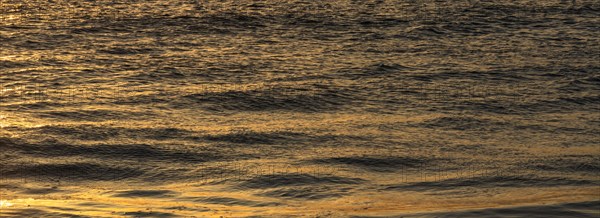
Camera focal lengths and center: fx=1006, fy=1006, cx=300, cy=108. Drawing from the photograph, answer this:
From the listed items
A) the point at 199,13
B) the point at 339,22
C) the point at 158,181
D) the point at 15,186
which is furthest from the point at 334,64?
the point at 15,186

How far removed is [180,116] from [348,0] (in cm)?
1249

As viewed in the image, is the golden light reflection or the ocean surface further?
the ocean surface

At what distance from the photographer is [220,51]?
2181cm

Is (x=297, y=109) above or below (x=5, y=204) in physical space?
below

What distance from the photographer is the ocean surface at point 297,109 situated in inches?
479

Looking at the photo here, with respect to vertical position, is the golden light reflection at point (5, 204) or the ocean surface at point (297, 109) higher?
the golden light reflection at point (5, 204)

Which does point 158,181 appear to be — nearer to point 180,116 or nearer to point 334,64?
point 180,116

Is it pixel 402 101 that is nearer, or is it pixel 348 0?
pixel 402 101

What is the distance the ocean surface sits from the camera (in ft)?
39.9

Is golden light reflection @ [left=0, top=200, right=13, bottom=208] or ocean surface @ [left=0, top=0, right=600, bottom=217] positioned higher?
golden light reflection @ [left=0, top=200, right=13, bottom=208]

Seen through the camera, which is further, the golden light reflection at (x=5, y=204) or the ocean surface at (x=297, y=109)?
the ocean surface at (x=297, y=109)

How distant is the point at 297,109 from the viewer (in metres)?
17.6

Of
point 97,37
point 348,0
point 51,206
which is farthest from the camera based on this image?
point 348,0

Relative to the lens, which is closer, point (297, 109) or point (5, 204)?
point (5, 204)
